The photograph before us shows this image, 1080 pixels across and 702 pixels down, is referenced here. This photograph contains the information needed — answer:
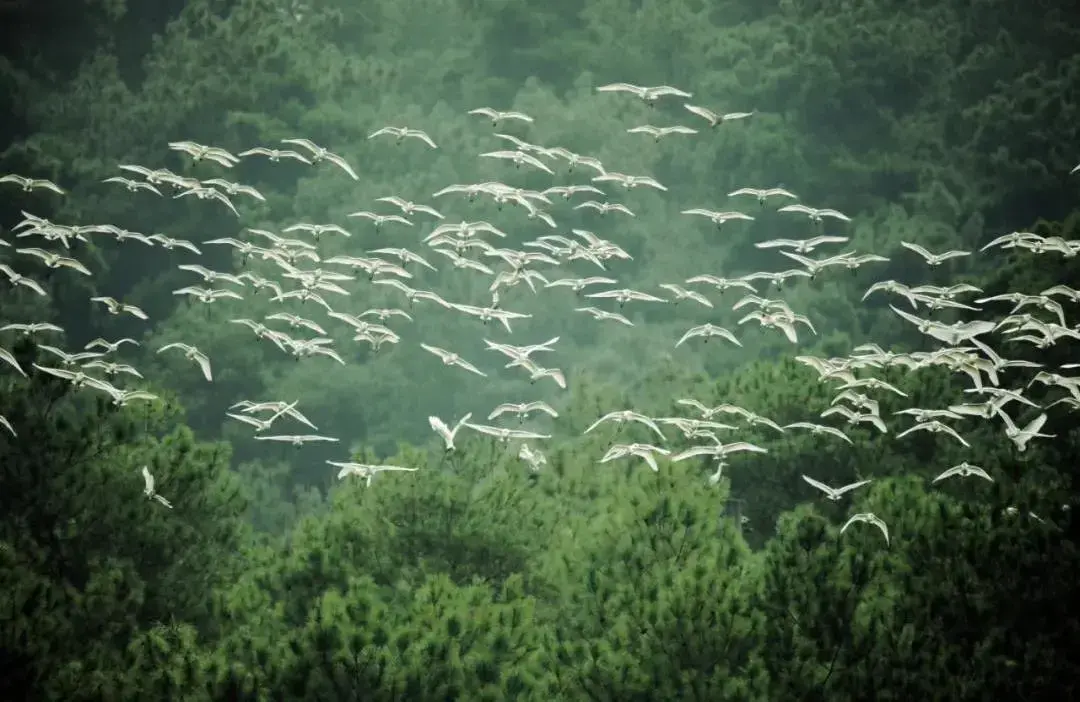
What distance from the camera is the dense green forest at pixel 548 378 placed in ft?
53.9

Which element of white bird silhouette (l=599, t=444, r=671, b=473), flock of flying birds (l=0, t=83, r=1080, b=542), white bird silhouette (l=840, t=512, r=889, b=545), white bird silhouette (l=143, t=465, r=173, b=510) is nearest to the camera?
white bird silhouette (l=840, t=512, r=889, b=545)

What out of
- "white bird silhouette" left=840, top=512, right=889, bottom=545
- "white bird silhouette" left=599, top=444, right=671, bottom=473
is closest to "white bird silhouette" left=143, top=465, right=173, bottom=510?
"white bird silhouette" left=599, top=444, right=671, bottom=473

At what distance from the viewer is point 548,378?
1660 inches

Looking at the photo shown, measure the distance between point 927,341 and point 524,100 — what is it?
20171 millimetres

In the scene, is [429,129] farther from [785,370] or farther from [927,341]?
[785,370]

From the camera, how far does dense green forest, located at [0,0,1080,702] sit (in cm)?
1644

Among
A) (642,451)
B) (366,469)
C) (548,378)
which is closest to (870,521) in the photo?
(642,451)

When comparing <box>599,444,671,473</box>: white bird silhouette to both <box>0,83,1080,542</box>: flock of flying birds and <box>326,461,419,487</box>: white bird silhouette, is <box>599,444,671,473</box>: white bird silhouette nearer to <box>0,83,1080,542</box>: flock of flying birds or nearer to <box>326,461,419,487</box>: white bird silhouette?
<box>0,83,1080,542</box>: flock of flying birds

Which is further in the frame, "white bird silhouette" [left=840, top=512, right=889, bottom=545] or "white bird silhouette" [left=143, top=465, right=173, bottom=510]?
"white bird silhouette" [left=143, top=465, right=173, bottom=510]

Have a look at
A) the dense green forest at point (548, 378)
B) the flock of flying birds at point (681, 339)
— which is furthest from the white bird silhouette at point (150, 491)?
the dense green forest at point (548, 378)

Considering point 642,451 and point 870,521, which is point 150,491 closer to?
Answer: point 642,451

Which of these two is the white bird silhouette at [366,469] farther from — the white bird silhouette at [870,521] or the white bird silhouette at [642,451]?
the white bird silhouette at [870,521]

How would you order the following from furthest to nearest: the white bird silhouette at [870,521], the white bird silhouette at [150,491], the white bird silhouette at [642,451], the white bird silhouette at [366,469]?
the white bird silhouette at [366,469] < the white bird silhouette at [150,491] < the white bird silhouette at [642,451] < the white bird silhouette at [870,521]

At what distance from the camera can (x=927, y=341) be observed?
102 feet
